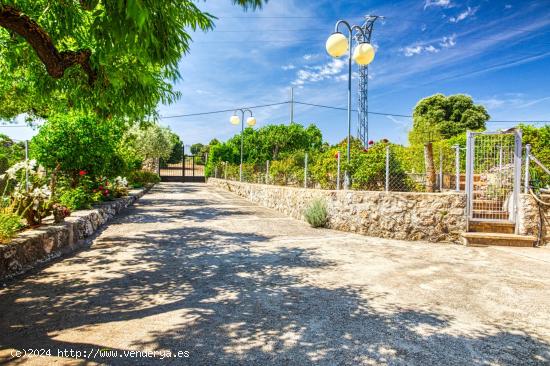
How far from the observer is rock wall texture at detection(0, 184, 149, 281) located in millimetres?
4145

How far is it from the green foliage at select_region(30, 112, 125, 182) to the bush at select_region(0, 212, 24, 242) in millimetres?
3688

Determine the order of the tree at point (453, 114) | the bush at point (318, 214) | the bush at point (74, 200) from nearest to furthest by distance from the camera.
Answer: the bush at point (74, 200) → the bush at point (318, 214) → the tree at point (453, 114)

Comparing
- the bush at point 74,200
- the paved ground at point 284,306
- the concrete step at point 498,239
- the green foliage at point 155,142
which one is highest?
the green foliage at point 155,142

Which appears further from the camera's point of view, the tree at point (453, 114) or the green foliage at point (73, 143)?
the tree at point (453, 114)

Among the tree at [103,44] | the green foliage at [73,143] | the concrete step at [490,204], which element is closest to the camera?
the tree at [103,44]

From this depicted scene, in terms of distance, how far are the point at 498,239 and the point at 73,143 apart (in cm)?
1096

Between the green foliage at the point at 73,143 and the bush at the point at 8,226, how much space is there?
12.1ft

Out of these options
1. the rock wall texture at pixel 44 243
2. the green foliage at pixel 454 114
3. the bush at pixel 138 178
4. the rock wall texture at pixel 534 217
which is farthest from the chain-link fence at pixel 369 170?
the green foliage at pixel 454 114

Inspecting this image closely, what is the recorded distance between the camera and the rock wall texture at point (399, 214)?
7.27 m

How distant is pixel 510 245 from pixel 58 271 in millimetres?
8965

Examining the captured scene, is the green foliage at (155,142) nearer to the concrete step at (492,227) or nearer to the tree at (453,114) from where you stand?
the concrete step at (492,227)

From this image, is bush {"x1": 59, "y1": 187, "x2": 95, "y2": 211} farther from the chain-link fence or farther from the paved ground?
the chain-link fence

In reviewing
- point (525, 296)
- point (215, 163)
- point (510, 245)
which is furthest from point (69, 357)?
point (215, 163)

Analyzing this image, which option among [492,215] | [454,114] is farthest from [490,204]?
[454,114]
